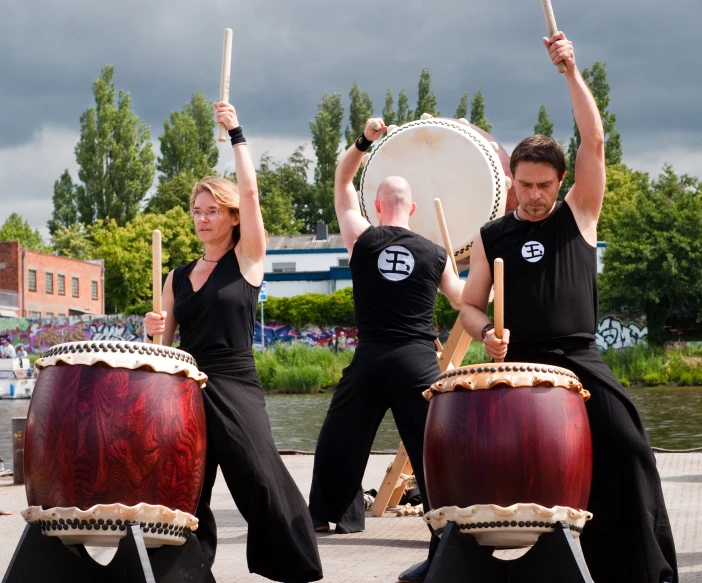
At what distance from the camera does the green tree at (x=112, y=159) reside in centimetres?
6619

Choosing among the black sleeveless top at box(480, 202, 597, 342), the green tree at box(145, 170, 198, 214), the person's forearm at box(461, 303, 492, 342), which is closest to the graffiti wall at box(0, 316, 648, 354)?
the green tree at box(145, 170, 198, 214)

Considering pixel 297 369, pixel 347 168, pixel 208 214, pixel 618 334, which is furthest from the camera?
pixel 618 334

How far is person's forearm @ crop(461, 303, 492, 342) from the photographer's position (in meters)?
4.52

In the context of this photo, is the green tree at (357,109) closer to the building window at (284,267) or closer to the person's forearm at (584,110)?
the building window at (284,267)

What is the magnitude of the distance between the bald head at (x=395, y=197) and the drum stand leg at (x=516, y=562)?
7.70 ft

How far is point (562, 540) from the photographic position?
3822 millimetres

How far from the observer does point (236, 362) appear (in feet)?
15.6

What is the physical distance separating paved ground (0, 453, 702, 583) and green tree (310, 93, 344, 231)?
63.5 metres

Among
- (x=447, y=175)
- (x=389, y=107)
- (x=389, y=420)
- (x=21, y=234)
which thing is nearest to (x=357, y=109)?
(x=389, y=107)

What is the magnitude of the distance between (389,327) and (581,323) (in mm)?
1409

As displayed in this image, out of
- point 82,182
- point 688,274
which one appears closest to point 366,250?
point 688,274

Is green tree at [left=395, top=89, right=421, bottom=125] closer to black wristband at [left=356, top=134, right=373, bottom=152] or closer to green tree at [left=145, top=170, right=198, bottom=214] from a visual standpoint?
green tree at [left=145, top=170, right=198, bottom=214]

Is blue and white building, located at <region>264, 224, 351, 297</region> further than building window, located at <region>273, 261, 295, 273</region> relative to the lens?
No

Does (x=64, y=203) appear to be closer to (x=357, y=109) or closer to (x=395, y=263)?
(x=357, y=109)
